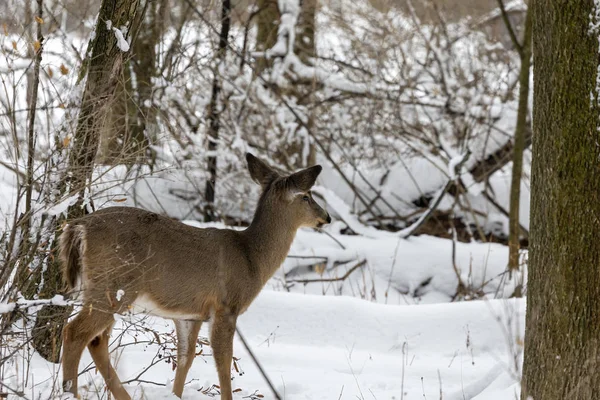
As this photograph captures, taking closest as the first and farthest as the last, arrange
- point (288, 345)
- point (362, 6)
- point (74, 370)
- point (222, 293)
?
1. point (74, 370)
2. point (222, 293)
3. point (288, 345)
4. point (362, 6)

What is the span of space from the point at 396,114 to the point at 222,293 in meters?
6.98

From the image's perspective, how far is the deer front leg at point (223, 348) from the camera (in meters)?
5.15

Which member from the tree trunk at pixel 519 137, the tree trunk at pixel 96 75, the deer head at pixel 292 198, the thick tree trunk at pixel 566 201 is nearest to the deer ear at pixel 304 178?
the deer head at pixel 292 198

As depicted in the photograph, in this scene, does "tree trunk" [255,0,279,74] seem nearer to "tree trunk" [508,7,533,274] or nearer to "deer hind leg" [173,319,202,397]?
"tree trunk" [508,7,533,274]

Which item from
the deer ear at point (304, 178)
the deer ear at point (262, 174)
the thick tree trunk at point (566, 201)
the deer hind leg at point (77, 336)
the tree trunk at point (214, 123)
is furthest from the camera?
the tree trunk at point (214, 123)

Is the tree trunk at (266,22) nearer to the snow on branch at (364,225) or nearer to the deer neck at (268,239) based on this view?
the snow on branch at (364,225)

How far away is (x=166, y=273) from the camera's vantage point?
5.03 m

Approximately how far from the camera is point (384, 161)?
492 inches

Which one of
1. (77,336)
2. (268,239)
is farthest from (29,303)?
(268,239)

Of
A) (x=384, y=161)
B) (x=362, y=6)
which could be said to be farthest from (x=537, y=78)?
(x=362, y=6)

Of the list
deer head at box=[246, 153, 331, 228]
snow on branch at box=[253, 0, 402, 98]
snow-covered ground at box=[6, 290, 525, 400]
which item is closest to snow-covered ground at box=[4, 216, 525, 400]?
snow-covered ground at box=[6, 290, 525, 400]

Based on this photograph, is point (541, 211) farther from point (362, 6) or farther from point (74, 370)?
point (362, 6)

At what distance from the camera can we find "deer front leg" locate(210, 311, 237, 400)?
5.15 m

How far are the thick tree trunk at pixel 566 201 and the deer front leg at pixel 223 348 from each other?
198 centimetres
